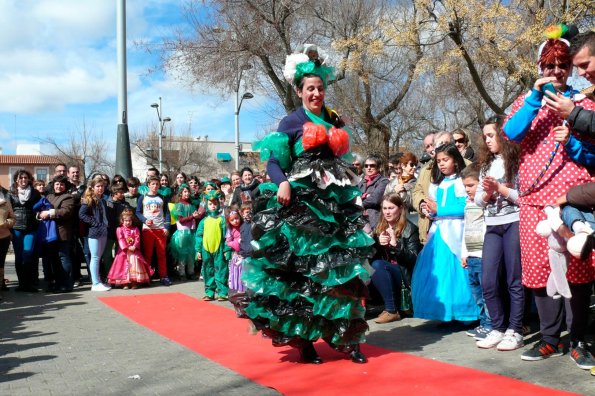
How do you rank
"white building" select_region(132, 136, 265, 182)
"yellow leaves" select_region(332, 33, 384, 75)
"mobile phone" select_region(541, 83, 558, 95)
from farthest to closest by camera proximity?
1. "white building" select_region(132, 136, 265, 182)
2. "yellow leaves" select_region(332, 33, 384, 75)
3. "mobile phone" select_region(541, 83, 558, 95)

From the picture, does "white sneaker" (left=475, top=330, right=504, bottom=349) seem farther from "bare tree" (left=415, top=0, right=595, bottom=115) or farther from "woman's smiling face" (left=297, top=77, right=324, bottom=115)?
"bare tree" (left=415, top=0, right=595, bottom=115)

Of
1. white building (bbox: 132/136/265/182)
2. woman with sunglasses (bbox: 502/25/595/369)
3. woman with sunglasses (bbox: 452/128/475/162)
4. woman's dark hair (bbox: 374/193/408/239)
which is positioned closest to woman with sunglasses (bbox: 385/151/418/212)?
woman with sunglasses (bbox: 452/128/475/162)

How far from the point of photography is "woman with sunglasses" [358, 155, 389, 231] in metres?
8.06

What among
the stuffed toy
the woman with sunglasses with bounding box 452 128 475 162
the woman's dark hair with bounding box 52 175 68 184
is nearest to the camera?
the stuffed toy

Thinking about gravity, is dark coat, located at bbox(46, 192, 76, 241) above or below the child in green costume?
above

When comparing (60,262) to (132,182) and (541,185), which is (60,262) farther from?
(541,185)

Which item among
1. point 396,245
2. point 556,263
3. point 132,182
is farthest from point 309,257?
point 132,182

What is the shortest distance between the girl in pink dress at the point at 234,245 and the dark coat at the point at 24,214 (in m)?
3.32

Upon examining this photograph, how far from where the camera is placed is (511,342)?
492 centimetres

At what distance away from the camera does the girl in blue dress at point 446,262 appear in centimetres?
577

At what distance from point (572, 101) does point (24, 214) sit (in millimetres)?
8201

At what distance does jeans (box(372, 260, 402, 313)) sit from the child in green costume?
101 inches

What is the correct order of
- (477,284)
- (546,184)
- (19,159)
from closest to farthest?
(546,184) < (477,284) < (19,159)

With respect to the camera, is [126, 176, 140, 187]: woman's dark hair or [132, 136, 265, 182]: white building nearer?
[126, 176, 140, 187]: woman's dark hair
